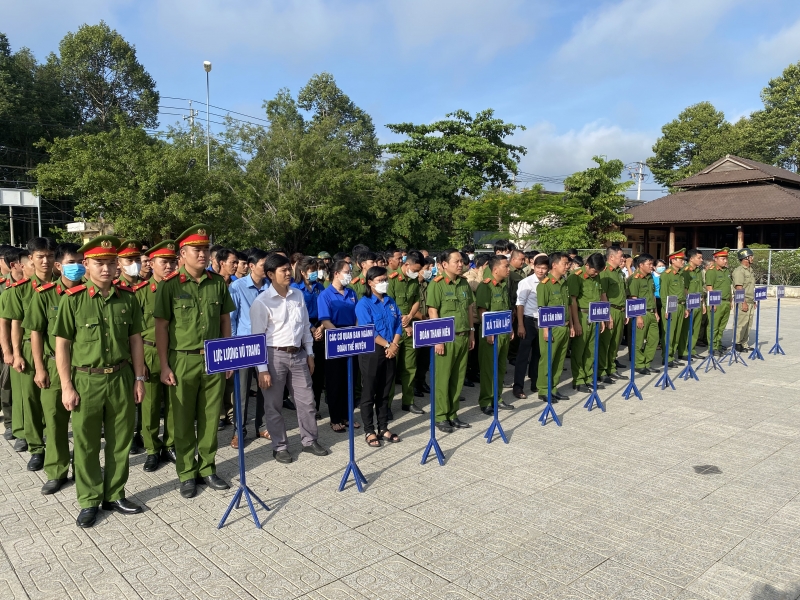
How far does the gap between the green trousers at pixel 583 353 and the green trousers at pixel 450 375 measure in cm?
240

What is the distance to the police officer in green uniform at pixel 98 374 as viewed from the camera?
13.3 ft

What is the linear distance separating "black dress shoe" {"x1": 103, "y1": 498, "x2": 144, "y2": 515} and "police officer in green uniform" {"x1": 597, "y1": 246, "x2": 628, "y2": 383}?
6161 mm

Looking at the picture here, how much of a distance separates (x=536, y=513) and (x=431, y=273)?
5.38 m

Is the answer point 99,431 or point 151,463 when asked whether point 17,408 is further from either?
point 99,431

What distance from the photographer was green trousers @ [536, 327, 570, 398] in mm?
7309

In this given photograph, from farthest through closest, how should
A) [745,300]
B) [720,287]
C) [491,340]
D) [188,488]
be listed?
1. [745,300]
2. [720,287]
3. [491,340]
4. [188,488]

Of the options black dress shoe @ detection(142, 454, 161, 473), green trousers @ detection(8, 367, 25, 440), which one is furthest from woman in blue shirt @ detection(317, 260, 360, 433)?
green trousers @ detection(8, 367, 25, 440)

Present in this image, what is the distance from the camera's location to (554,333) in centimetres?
728

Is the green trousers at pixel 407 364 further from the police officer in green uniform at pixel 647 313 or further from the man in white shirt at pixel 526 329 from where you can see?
the police officer in green uniform at pixel 647 313

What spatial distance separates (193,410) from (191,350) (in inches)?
18.8

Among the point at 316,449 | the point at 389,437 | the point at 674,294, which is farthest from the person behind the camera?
the point at 674,294

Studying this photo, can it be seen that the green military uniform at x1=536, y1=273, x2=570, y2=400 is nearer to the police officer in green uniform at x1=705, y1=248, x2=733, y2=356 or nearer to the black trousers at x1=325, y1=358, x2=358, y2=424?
the black trousers at x1=325, y1=358, x2=358, y2=424

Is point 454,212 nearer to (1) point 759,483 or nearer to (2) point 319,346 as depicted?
(2) point 319,346

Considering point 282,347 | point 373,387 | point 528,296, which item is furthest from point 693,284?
point 282,347
